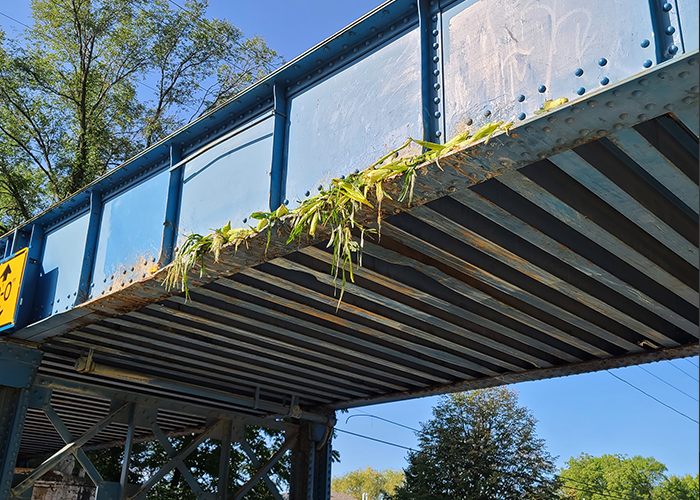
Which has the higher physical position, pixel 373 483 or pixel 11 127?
pixel 11 127

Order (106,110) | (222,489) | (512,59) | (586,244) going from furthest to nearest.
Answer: (106,110) → (222,489) → (586,244) → (512,59)

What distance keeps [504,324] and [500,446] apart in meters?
27.7

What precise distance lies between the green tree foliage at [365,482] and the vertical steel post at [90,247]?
96846mm

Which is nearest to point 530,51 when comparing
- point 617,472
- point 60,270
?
point 60,270

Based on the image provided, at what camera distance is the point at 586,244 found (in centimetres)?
574

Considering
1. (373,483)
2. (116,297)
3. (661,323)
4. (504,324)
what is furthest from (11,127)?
(373,483)

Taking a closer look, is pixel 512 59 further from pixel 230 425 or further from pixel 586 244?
pixel 230 425

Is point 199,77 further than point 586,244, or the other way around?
point 199,77

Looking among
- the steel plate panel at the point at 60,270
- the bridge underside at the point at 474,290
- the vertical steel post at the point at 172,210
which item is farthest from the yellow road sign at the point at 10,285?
the vertical steel post at the point at 172,210

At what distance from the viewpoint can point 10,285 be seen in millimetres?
8109

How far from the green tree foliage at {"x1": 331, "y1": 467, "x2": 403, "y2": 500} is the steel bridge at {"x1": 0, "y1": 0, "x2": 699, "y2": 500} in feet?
309

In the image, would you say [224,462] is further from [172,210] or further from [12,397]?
[172,210]

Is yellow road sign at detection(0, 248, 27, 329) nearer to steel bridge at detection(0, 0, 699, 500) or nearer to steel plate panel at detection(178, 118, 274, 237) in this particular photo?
steel bridge at detection(0, 0, 699, 500)

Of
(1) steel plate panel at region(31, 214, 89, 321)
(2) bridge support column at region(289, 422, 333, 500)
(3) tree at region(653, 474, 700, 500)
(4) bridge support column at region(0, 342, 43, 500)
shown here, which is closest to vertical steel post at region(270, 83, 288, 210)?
(1) steel plate panel at region(31, 214, 89, 321)
